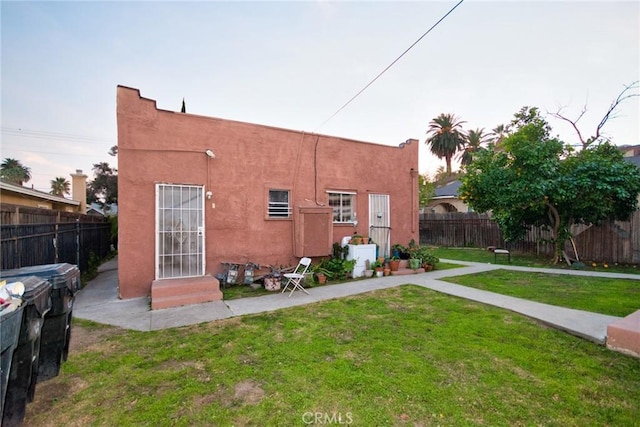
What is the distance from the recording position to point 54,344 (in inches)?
114

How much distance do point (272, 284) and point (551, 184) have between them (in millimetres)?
9479

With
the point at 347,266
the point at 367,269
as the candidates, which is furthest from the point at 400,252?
the point at 347,266

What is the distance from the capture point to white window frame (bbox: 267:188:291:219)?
777 centimetres

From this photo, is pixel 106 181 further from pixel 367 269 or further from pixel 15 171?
pixel 367 269

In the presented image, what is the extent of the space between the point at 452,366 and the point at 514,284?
212 inches

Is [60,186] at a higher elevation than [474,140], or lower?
lower

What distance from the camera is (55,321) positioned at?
2.90 meters

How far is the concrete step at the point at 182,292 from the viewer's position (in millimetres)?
5434

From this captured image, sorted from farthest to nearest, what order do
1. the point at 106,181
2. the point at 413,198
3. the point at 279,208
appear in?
1. the point at 106,181
2. the point at 413,198
3. the point at 279,208

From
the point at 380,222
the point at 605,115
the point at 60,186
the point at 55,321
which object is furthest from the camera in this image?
the point at 60,186

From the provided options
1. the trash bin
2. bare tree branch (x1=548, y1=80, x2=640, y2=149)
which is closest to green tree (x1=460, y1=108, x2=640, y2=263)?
bare tree branch (x1=548, y1=80, x2=640, y2=149)

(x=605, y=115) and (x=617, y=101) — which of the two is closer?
(x=617, y=101)

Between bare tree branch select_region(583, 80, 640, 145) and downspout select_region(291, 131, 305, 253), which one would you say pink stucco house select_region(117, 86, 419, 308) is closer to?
downspout select_region(291, 131, 305, 253)

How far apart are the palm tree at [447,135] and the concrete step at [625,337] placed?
30.4m
